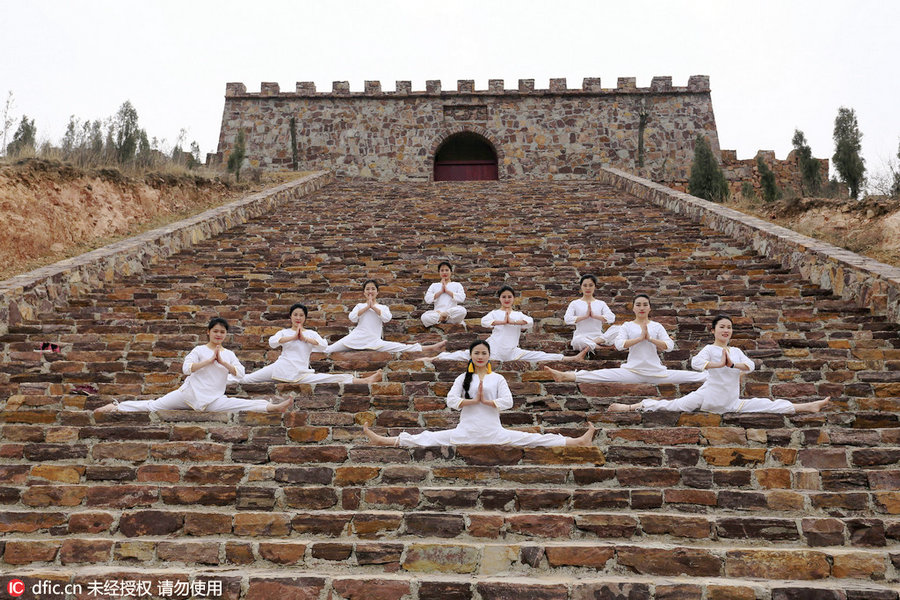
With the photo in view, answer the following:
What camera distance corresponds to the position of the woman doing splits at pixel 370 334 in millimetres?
6320

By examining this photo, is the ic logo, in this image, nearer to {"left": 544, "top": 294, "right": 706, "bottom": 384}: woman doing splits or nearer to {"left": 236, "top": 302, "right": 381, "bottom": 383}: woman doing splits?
{"left": 236, "top": 302, "right": 381, "bottom": 383}: woman doing splits

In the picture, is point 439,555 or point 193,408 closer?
point 439,555

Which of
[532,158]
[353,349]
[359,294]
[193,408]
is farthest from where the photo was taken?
[532,158]

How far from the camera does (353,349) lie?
6.36 m

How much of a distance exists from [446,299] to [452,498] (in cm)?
327

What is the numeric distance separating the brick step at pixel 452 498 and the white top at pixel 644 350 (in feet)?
4.99

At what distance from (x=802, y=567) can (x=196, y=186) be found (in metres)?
13.3

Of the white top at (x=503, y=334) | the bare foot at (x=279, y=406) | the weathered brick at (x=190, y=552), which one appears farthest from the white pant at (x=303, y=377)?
the weathered brick at (x=190, y=552)

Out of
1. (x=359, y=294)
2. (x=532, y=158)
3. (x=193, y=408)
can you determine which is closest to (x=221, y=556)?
(x=193, y=408)

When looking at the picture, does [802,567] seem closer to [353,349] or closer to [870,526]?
[870,526]

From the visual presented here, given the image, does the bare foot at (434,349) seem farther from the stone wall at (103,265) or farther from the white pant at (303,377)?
the stone wall at (103,265)

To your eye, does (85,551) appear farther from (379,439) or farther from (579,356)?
(579,356)

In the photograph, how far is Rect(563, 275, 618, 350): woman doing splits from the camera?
6148 mm

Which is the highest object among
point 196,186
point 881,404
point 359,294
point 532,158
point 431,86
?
point 431,86
